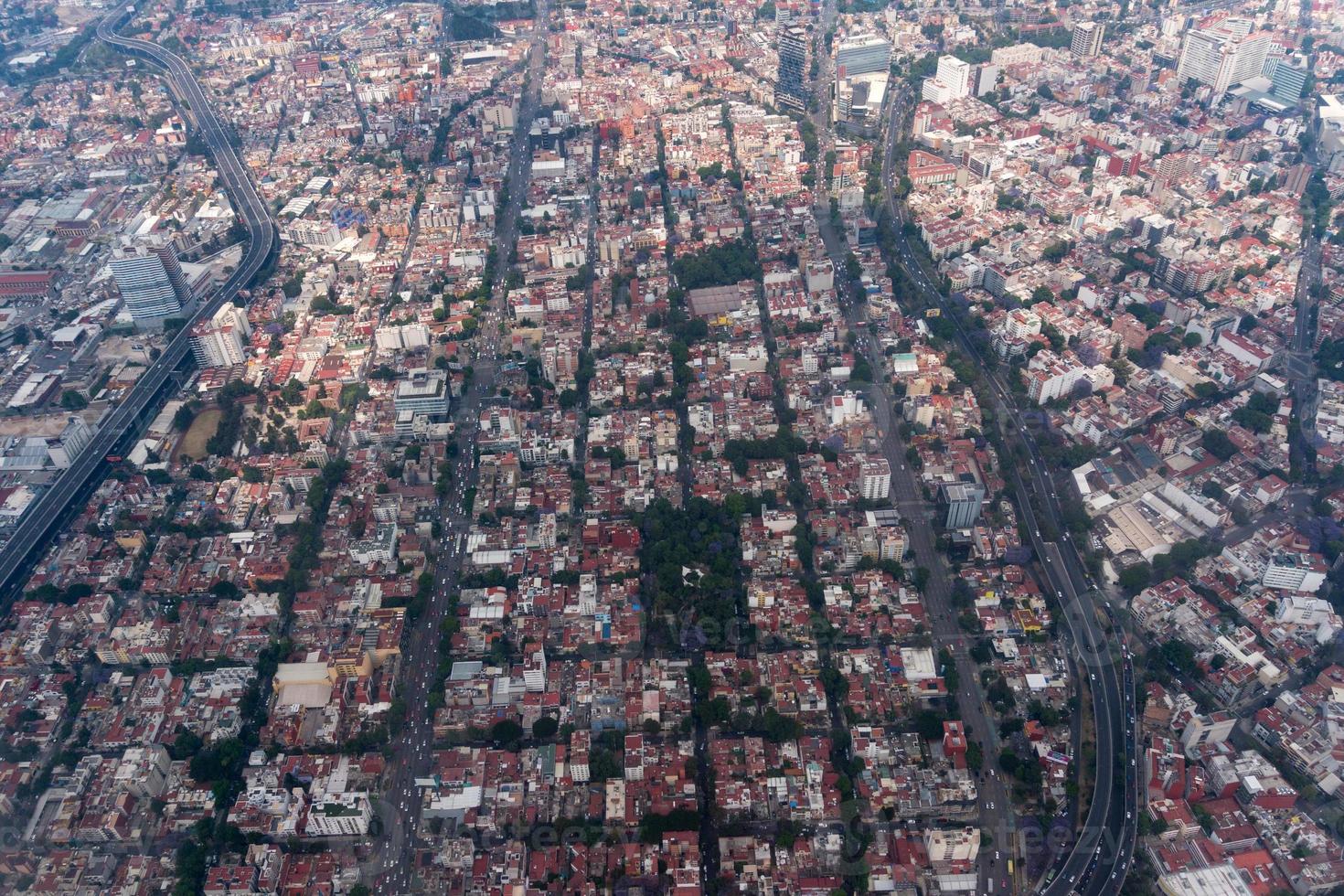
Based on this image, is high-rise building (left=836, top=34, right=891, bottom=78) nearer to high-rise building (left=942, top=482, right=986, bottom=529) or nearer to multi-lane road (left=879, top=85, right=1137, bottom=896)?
multi-lane road (left=879, top=85, right=1137, bottom=896)

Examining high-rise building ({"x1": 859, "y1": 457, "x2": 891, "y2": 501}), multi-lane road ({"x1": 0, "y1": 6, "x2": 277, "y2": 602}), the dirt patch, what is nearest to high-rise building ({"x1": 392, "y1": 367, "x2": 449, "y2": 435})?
the dirt patch

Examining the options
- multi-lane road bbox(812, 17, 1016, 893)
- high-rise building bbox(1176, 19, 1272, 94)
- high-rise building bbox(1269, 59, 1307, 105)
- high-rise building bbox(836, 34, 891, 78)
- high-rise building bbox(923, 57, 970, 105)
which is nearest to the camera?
multi-lane road bbox(812, 17, 1016, 893)

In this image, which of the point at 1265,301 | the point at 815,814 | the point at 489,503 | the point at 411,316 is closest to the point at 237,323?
the point at 411,316

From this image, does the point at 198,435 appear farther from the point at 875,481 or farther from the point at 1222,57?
the point at 1222,57

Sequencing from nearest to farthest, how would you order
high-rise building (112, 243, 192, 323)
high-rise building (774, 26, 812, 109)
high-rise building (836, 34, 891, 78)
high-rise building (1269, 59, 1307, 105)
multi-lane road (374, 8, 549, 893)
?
multi-lane road (374, 8, 549, 893) < high-rise building (112, 243, 192, 323) < high-rise building (1269, 59, 1307, 105) < high-rise building (774, 26, 812, 109) < high-rise building (836, 34, 891, 78)

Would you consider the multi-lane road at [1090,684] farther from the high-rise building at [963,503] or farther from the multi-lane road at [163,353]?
the multi-lane road at [163,353]
